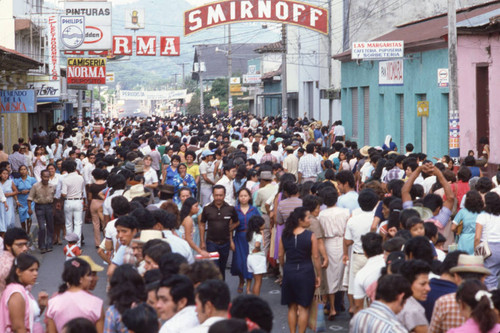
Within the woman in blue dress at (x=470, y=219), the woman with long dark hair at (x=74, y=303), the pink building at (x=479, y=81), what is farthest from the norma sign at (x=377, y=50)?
the woman with long dark hair at (x=74, y=303)

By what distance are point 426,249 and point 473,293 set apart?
153 cm

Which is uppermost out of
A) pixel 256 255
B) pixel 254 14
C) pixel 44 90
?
pixel 254 14

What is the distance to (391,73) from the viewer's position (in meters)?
30.0

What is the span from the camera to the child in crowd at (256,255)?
1248 centimetres

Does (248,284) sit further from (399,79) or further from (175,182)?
(399,79)

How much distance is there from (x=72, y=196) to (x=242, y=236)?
4706 millimetres

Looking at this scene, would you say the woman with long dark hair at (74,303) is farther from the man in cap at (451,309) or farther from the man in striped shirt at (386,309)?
the man in cap at (451,309)

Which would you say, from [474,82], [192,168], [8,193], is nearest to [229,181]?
[192,168]

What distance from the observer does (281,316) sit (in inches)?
467

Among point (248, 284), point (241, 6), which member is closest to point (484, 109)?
point (248, 284)

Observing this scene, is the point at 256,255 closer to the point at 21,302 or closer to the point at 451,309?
the point at 21,302

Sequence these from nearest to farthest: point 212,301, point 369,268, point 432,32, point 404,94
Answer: point 212,301, point 369,268, point 432,32, point 404,94

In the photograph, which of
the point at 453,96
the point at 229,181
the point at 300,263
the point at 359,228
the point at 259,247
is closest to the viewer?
the point at 300,263

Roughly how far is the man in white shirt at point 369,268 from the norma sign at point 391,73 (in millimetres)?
20734
